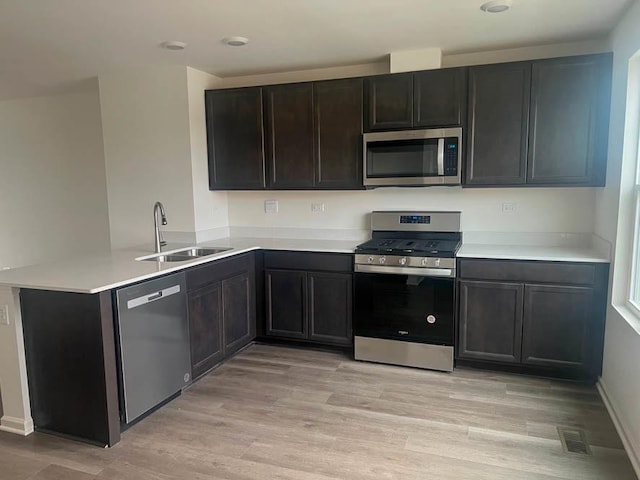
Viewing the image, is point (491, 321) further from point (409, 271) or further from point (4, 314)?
point (4, 314)

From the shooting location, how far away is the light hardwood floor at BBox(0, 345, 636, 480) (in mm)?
2262

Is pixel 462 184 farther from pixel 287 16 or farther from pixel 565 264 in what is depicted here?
pixel 287 16

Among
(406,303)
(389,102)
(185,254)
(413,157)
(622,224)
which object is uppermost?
(389,102)

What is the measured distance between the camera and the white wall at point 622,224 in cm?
246

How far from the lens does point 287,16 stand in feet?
9.28

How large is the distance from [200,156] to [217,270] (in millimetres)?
1253

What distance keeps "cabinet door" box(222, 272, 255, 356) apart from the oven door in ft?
2.96

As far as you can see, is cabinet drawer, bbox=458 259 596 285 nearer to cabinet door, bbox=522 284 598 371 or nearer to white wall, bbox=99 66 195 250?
cabinet door, bbox=522 284 598 371

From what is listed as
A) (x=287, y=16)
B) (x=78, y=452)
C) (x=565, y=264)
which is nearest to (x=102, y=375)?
(x=78, y=452)

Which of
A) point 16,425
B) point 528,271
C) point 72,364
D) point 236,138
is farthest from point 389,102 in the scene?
point 16,425

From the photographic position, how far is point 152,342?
2721 millimetres

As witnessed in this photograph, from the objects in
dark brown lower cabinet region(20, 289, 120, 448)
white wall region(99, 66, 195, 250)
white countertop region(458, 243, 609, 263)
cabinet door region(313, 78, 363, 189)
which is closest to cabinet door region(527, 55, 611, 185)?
white countertop region(458, 243, 609, 263)

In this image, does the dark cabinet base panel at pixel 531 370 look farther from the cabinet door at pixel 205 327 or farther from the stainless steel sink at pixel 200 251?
the stainless steel sink at pixel 200 251

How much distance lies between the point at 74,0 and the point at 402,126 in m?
2.30
